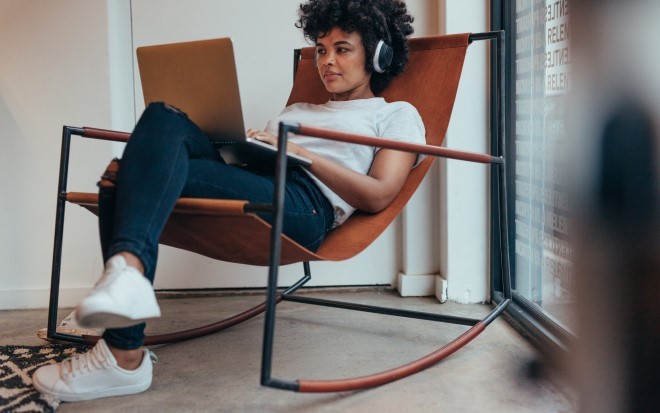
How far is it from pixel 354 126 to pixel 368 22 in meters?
0.29

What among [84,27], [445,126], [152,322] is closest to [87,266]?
[152,322]

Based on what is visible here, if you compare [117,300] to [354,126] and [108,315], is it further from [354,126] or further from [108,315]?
[354,126]

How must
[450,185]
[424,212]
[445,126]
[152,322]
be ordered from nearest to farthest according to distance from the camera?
[445,126] → [152,322] → [450,185] → [424,212]

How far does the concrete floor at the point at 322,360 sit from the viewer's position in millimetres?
1446

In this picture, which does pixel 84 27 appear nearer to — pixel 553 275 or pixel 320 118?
pixel 320 118

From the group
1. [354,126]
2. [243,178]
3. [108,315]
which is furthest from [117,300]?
[354,126]

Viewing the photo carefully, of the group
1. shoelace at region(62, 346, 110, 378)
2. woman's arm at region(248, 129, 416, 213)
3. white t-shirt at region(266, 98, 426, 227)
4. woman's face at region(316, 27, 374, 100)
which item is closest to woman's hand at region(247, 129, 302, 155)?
woman's arm at region(248, 129, 416, 213)

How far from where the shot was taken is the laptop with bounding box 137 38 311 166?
148 cm

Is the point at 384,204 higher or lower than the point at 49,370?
higher

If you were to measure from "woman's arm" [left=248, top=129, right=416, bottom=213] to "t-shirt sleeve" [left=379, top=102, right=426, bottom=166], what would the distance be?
0.16 ft

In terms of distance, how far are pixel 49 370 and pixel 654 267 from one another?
1408 mm

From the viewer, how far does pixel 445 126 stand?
1887 millimetres

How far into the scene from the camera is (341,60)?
1902 mm

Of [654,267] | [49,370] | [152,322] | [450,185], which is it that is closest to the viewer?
[654,267]
